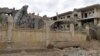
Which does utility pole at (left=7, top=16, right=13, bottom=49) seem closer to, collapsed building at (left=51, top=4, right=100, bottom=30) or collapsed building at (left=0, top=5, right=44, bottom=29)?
collapsed building at (left=0, top=5, right=44, bottom=29)

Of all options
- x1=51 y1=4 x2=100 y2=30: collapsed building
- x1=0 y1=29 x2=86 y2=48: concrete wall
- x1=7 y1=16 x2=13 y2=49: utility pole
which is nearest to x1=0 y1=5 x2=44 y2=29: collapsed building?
x1=51 y1=4 x2=100 y2=30: collapsed building

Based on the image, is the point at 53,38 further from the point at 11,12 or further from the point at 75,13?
the point at 75,13

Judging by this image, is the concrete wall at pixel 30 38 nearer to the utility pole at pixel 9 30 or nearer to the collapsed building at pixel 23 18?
the utility pole at pixel 9 30

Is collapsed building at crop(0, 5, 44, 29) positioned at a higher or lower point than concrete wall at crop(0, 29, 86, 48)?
higher

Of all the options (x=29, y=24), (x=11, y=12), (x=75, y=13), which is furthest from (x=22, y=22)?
(x=75, y=13)

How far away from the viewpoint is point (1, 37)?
16.8 m

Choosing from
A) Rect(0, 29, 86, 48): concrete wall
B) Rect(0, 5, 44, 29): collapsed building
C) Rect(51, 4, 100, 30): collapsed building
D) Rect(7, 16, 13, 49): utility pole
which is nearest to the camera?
Rect(7, 16, 13, 49): utility pole

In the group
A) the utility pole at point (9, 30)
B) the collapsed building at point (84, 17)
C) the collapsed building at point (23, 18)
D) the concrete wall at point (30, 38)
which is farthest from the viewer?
the collapsed building at point (84, 17)

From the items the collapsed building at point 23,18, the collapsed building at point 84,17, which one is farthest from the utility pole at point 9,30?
the collapsed building at point 84,17

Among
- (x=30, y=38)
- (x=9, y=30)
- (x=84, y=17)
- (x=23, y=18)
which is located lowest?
(x=30, y=38)

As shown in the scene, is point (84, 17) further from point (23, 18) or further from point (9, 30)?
point (9, 30)

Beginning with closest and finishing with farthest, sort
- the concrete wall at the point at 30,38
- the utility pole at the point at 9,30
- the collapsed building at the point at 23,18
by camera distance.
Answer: the utility pole at the point at 9,30 < the concrete wall at the point at 30,38 < the collapsed building at the point at 23,18

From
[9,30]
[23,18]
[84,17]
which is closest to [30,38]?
[9,30]

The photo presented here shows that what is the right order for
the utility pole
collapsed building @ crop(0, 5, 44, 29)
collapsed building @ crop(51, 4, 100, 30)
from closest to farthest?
the utility pole < collapsed building @ crop(0, 5, 44, 29) < collapsed building @ crop(51, 4, 100, 30)
